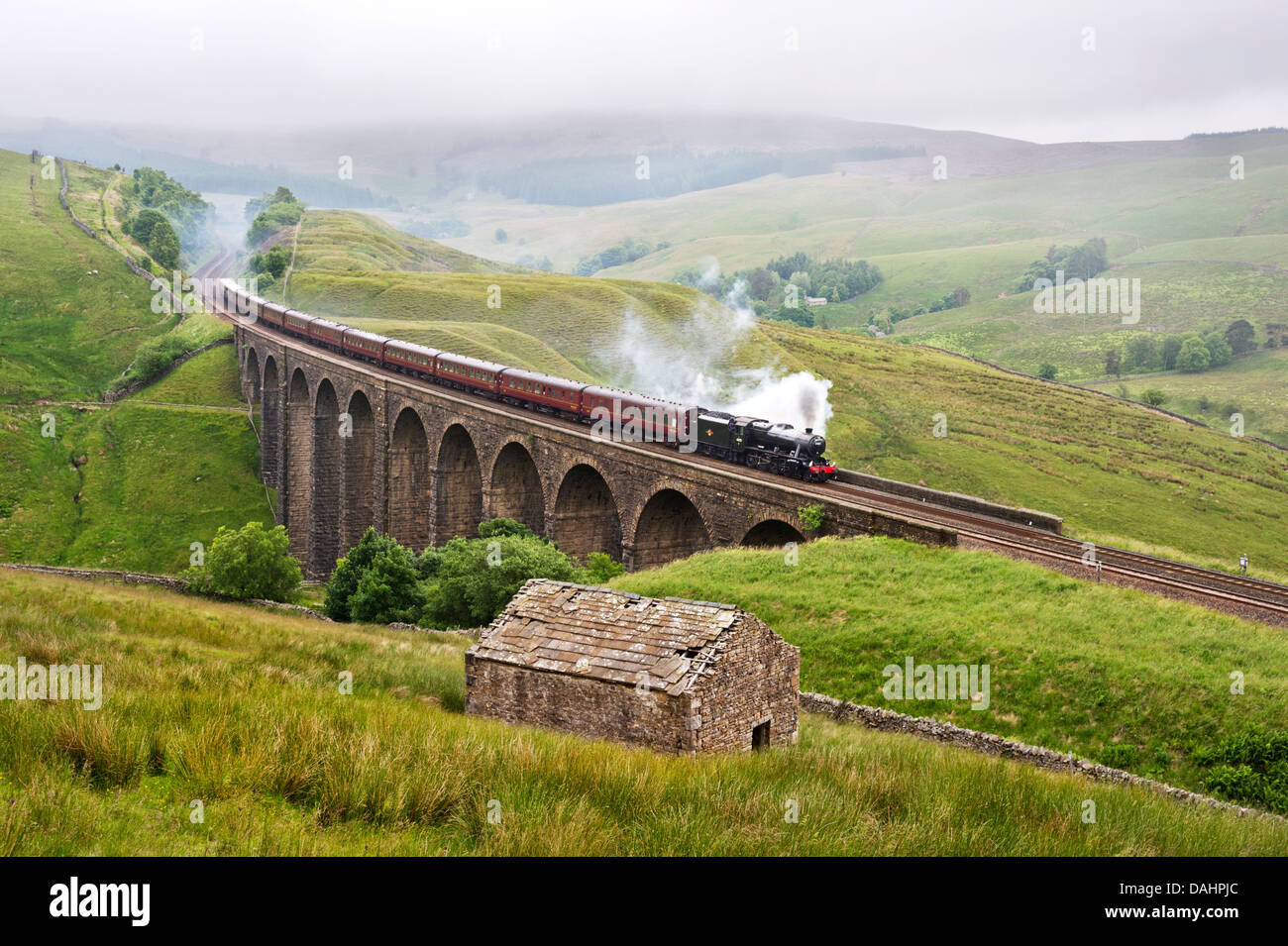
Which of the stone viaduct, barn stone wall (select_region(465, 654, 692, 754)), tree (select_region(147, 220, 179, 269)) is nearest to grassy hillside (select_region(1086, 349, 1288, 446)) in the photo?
the stone viaduct

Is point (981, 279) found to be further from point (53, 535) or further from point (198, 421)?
point (53, 535)

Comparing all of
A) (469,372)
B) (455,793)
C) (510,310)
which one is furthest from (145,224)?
(455,793)

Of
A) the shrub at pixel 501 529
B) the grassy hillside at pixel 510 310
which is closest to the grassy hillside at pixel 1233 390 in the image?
the grassy hillside at pixel 510 310

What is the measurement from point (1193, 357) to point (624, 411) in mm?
110968

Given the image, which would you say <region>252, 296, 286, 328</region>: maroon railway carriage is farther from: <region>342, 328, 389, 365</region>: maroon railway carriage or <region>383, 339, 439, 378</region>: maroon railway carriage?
<region>383, 339, 439, 378</region>: maroon railway carriage

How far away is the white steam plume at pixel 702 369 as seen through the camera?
68.2 m

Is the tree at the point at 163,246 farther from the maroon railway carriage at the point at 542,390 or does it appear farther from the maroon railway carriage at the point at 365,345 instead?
the maroon railway carriage at the point at 542,390

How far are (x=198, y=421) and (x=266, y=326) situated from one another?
1390cm

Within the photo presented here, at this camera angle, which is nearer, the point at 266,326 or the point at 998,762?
the point at 998,762

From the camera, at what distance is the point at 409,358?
5525 cm

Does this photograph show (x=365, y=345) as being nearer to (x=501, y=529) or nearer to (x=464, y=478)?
(x=464, y=478)

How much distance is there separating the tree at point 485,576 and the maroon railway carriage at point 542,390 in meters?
11.1
